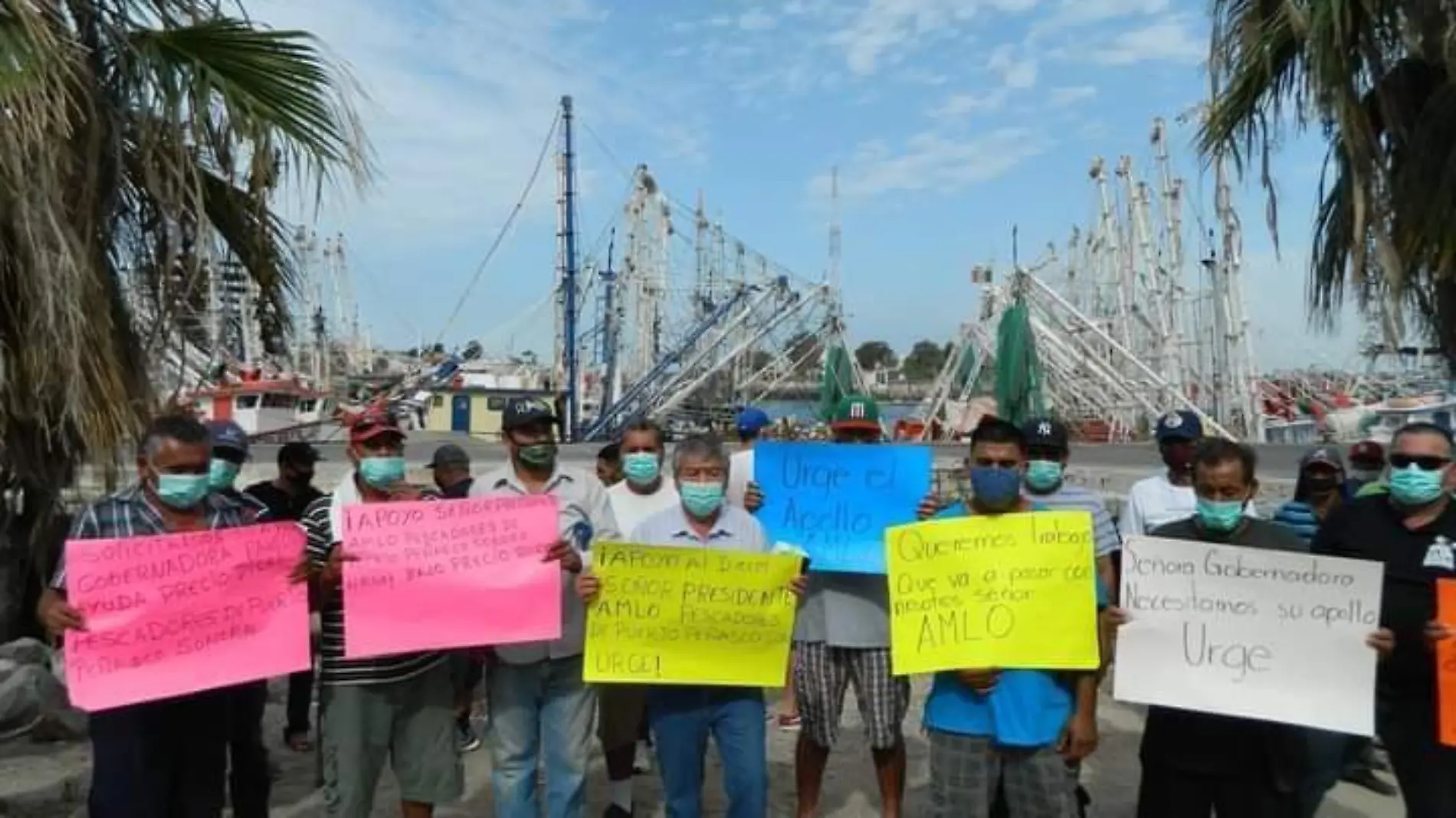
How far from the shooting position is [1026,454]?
4.50 meters

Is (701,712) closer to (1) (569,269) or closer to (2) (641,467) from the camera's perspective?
(2) (641,467)

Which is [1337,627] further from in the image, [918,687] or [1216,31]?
[918,687]

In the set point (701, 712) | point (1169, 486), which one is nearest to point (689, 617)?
point (701, 712)

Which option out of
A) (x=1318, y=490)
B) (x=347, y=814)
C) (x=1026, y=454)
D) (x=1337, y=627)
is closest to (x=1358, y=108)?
(x=1318, y=490)

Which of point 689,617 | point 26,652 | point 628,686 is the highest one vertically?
point 689,617

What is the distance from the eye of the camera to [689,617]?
417 centimetres

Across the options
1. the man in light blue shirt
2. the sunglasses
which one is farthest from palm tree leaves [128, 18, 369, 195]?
the sunglasses

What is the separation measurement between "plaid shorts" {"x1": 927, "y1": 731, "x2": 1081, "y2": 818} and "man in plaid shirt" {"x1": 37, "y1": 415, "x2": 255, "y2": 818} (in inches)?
99.9

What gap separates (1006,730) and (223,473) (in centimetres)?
325

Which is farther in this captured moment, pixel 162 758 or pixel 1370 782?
pixel 1370 782

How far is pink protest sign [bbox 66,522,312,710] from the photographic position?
353 cm

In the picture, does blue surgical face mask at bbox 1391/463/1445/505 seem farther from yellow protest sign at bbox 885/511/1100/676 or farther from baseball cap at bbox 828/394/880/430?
baseball cap at bbox 828/394/880/430

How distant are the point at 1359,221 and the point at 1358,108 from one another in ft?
1.85

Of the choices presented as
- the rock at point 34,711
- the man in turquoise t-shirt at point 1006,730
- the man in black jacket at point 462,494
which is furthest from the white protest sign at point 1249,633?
the rock at point 34,711
